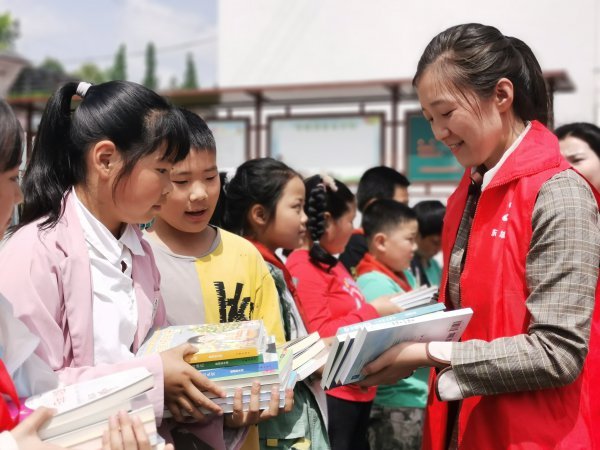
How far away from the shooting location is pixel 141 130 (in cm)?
173

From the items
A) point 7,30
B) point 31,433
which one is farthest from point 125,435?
point 7,30

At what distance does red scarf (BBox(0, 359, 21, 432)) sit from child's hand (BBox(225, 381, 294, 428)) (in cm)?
50

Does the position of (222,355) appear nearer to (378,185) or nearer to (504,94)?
(504,94)

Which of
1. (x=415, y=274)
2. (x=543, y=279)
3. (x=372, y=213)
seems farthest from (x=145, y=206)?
(x=415, y=274)

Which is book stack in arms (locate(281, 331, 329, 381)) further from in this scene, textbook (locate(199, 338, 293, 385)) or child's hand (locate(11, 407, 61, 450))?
child's hand (locate(11, 407, 61, 450))

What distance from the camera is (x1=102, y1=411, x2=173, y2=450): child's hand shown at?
4.30ft

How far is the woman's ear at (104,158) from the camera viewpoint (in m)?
1.68

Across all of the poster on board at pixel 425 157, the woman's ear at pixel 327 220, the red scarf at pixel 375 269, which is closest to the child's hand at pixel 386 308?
the woman's ear at pixel 327 220

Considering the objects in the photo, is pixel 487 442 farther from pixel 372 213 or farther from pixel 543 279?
pixel 372 213

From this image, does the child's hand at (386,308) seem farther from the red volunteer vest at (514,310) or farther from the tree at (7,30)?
the tree at (7,30)

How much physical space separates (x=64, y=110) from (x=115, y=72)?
7342cm

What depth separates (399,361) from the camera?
1779 millimetres

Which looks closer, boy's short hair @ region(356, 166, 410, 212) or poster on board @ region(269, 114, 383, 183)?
boy's short hair @ region(356, 166, 410, 212)

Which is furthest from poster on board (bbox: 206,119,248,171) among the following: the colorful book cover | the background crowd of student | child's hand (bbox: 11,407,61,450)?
child's hand (bbox: 11,407,61,450)
